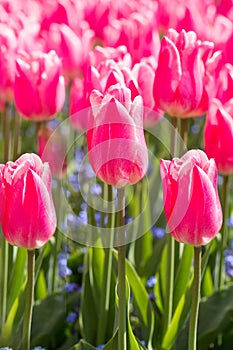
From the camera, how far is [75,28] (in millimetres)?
2902

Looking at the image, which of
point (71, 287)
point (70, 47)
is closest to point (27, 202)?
point (71, 287)

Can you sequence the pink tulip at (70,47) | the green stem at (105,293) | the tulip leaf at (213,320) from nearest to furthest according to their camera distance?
the green stem at (105,293) < the tulip leaf at (213,320) < the pink tulip at (70,47)

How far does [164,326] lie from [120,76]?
2.46ft

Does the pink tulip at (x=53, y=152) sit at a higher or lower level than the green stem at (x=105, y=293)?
higher

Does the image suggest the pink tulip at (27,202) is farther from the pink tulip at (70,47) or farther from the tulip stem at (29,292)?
the pink tulip at (70,47)

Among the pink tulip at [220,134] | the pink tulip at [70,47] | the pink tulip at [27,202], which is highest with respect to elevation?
the pink tulip at [70,47]

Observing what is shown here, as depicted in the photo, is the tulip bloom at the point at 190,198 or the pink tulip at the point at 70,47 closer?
the tulip bloom at the point at 190,198

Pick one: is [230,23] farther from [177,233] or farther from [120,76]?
[177,233]

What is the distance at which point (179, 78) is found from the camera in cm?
206

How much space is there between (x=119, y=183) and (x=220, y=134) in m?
0.38

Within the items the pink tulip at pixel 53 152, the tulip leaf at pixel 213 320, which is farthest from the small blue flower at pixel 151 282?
the pink tulip at pixel 53 152

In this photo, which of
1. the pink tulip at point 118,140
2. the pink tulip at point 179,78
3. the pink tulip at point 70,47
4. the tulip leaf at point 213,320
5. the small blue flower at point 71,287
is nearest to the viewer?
the pink tulip at point 118,140

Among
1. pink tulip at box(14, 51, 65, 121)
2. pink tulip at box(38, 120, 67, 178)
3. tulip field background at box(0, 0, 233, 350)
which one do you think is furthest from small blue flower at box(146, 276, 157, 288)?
pink tulip at box(14, 51, 65, 121)

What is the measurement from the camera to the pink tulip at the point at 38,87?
228cm
